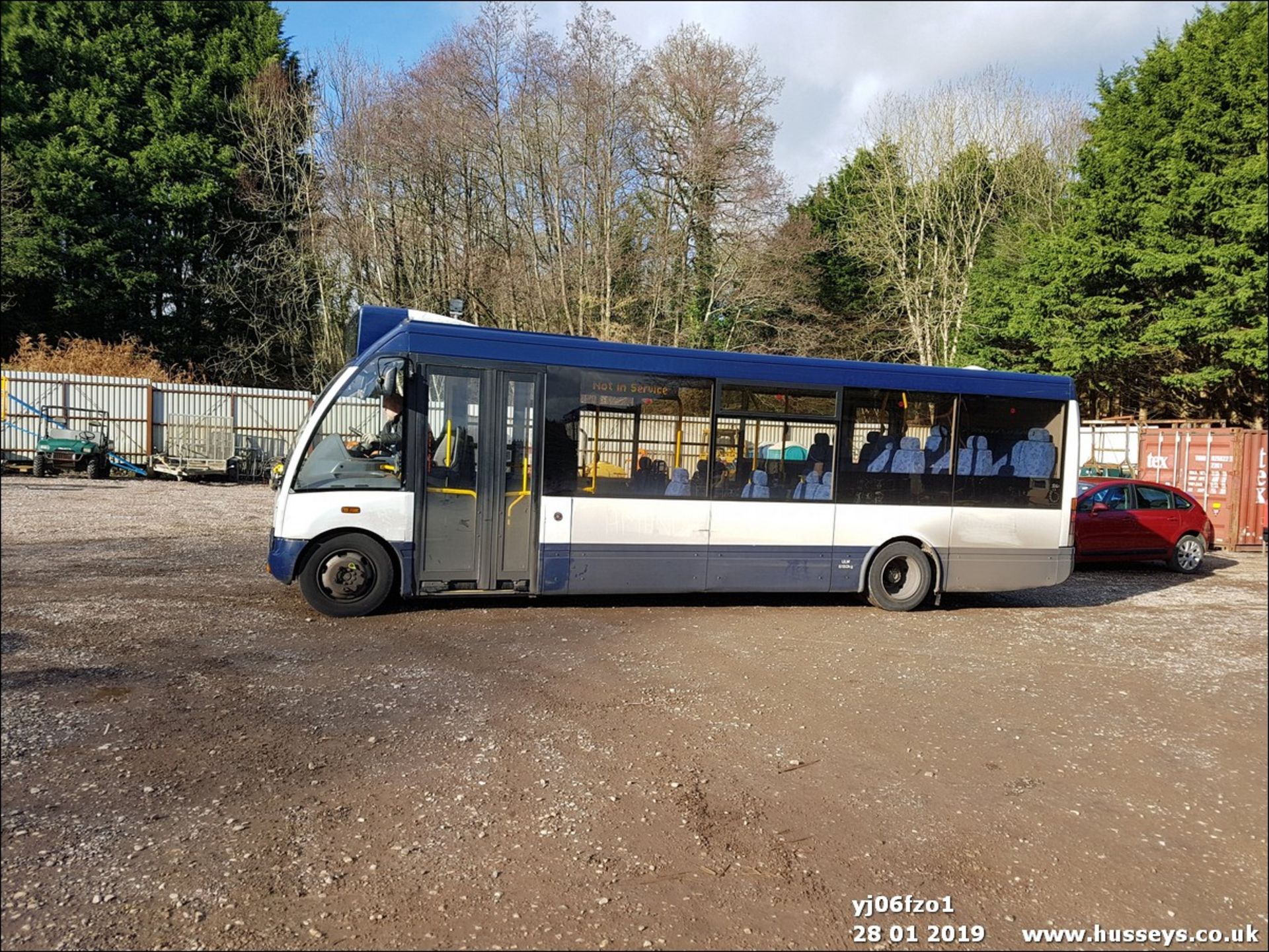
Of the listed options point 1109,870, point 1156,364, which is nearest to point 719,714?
point 1109,870

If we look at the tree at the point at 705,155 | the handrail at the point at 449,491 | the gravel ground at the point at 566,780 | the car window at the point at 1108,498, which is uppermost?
the tree at the point at 705,155

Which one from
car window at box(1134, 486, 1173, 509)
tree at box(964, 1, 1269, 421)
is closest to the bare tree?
tree at box(964, 1, 1269, 421)

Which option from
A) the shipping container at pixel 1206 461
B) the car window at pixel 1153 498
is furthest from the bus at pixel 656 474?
the car window at pixel 1153 498

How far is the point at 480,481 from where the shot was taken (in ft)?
26.6

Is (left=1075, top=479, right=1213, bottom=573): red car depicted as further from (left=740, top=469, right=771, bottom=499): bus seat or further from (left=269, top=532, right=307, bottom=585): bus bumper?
(left=269, top=532, right=307, bottom=585): bus bumper

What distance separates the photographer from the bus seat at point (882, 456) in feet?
30.5

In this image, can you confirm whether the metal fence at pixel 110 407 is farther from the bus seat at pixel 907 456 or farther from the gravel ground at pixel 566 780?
the bus seat at pixel 907 456

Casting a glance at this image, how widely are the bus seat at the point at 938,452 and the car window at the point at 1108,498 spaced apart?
497 cm

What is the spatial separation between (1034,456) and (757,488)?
351cm

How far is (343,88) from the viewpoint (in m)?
25.7

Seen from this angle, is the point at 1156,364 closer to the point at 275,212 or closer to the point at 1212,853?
the point at 1212,853

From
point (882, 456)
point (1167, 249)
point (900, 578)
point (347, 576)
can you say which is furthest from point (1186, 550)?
point (347, 576)

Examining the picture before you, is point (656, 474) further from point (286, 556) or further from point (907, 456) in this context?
point (286, 556)

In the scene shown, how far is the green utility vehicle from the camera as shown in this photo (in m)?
2.31
